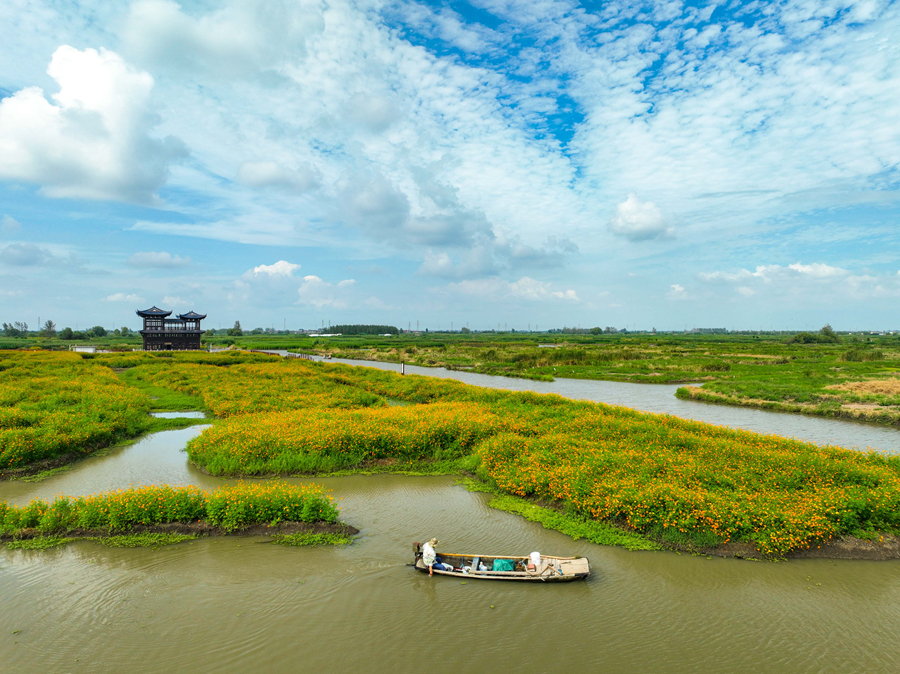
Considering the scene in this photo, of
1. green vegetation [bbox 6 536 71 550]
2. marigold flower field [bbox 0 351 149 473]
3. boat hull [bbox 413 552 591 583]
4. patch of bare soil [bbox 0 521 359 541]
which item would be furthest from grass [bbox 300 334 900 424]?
green vegetation [bbox 6 536 71 550]

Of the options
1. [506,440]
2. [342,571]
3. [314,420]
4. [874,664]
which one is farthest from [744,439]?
[314,420]

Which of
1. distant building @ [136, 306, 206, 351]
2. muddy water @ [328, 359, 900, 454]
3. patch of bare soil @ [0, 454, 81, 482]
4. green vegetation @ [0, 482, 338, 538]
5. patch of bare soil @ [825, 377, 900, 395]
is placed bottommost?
muddy water @ [328, 359, 900, 454]

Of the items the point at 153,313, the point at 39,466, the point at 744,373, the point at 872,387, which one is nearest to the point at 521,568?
the point at 39,466

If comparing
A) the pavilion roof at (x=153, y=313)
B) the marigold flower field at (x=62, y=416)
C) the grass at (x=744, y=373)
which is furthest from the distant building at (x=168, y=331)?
the marigold flower field at (x=62, y=416)

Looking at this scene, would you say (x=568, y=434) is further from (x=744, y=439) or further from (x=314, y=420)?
(x=314, y=420)

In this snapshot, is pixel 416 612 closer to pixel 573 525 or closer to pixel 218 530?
pixel 573 525

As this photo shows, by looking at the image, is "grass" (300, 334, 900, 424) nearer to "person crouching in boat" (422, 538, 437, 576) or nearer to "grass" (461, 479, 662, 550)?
"grass" (461, 479, 662, 550)
